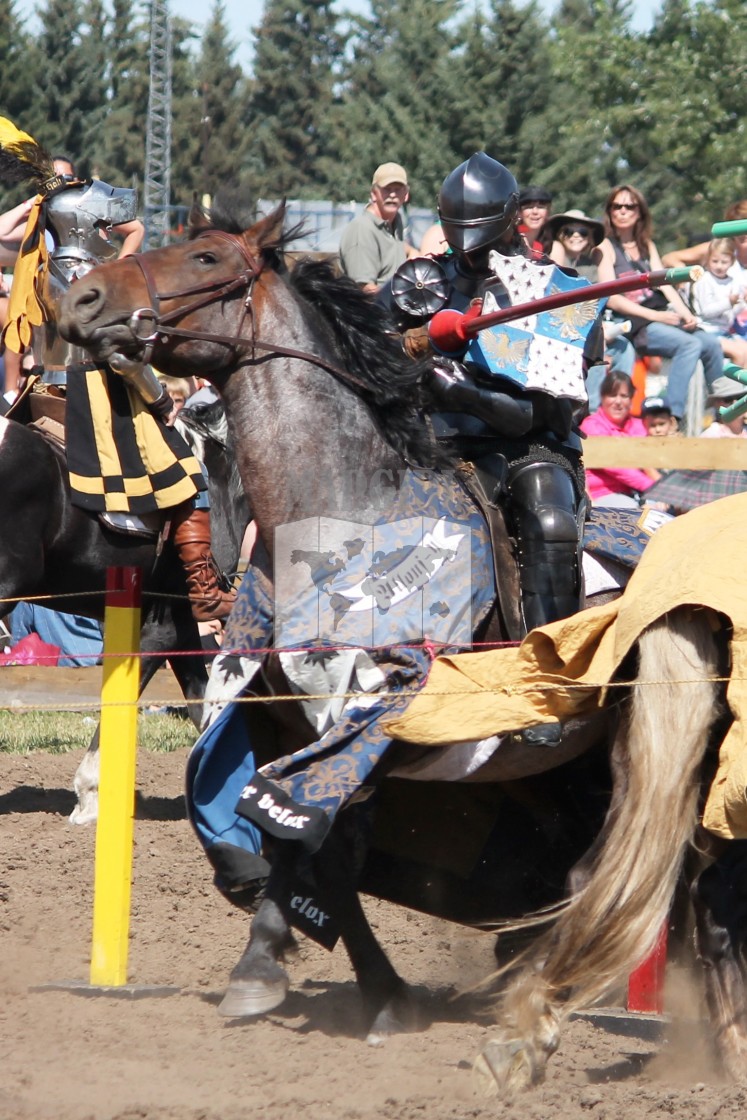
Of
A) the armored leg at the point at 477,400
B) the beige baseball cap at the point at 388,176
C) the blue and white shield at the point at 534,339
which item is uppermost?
the beige baseball cap at the point at 388,176

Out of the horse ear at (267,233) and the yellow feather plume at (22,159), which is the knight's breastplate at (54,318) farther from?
the horse ear at (267,233)

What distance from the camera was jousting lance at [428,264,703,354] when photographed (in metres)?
3.78

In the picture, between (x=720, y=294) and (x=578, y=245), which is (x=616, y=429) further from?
(x=720, y=294)

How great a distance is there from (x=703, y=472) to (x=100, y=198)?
3.12 metres

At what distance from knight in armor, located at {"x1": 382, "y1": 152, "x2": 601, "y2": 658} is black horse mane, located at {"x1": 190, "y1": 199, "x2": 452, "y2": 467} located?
9cm

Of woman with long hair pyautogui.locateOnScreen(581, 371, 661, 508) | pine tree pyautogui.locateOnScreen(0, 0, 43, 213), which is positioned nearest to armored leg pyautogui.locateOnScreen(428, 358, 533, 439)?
woman with long hair pyautogui.locateOnScreen(581, 371, 661, 508)

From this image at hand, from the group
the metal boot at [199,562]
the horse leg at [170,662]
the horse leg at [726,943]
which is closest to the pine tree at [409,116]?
the horse leg at [170,662]

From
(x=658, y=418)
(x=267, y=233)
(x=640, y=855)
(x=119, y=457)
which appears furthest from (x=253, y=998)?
(x=658, y=418)

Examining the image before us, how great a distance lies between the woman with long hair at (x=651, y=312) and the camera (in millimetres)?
9109

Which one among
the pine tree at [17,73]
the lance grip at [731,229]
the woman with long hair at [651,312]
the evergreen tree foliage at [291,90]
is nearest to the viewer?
the lance grip at [731,229]

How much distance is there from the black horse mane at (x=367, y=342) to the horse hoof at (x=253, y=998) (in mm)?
1469

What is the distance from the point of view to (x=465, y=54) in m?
33.1

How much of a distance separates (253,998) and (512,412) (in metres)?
1.73

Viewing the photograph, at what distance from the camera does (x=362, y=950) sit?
4309 mm
